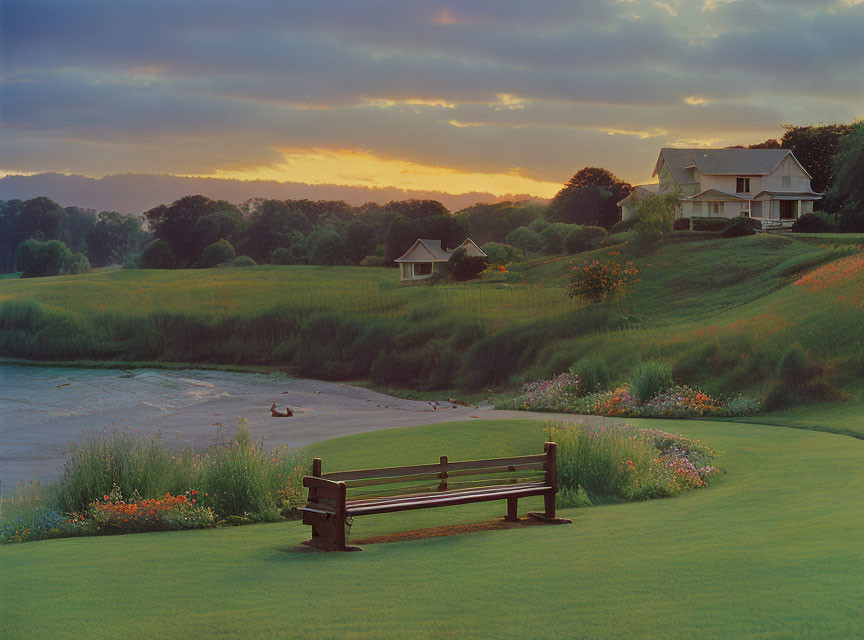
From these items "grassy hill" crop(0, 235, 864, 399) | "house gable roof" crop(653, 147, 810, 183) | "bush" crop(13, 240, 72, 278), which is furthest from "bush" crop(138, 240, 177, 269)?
"house gable roof" crop(653, 147, 810, 183)

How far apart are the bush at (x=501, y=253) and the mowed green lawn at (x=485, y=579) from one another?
1260 inches

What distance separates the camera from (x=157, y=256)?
4156cm

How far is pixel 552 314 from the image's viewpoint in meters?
31.9

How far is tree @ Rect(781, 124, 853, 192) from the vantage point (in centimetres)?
5578

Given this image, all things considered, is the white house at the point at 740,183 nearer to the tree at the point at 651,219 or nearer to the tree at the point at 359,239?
the tree at the point at 651,219

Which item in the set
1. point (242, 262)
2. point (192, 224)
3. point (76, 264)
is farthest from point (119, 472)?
point (192, 224)

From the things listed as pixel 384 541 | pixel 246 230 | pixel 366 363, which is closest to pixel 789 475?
pixel 384 541

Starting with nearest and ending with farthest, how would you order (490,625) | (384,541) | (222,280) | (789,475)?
(490,625), (384,541), (789,475), (222,280)

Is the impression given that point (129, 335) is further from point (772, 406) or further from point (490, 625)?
point (490, 625)

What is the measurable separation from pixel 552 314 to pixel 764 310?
7.07 m

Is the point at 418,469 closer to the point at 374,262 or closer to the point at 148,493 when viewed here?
the point at 148,493

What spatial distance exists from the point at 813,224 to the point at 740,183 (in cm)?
1001

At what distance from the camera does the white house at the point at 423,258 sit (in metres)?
42.2

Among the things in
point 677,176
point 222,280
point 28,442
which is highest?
point 677,176
